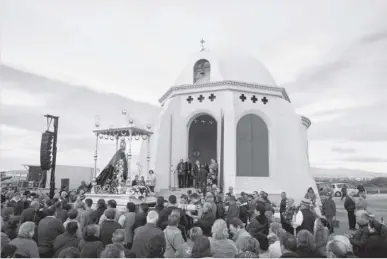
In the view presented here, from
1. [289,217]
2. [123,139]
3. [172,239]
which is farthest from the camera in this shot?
[123,139]

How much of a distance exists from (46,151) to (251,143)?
10.0 metres

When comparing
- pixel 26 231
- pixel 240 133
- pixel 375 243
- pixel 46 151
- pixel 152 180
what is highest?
pixel 240 133

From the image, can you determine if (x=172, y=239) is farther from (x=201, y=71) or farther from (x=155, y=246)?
(x=201, y=71)

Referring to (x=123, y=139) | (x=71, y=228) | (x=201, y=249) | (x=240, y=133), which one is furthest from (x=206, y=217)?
(x=240, y=133)

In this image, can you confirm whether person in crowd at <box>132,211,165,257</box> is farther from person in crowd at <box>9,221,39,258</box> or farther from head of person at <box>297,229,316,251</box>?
head of person at <box>297,229,316,251</box>

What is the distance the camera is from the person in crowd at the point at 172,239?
4578mm

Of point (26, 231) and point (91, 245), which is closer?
point (91, 245)

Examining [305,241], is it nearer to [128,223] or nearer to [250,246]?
[250,246]

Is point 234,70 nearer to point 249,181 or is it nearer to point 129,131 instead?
point 249,181

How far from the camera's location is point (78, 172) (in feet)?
97.0

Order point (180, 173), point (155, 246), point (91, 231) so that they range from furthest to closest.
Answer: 1. point (180, 173)
2. point (155, 246)
3. point (91, 231)

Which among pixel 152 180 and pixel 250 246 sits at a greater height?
pixel 152 180

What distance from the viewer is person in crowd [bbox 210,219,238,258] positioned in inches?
164

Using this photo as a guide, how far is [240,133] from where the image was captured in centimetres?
1839
